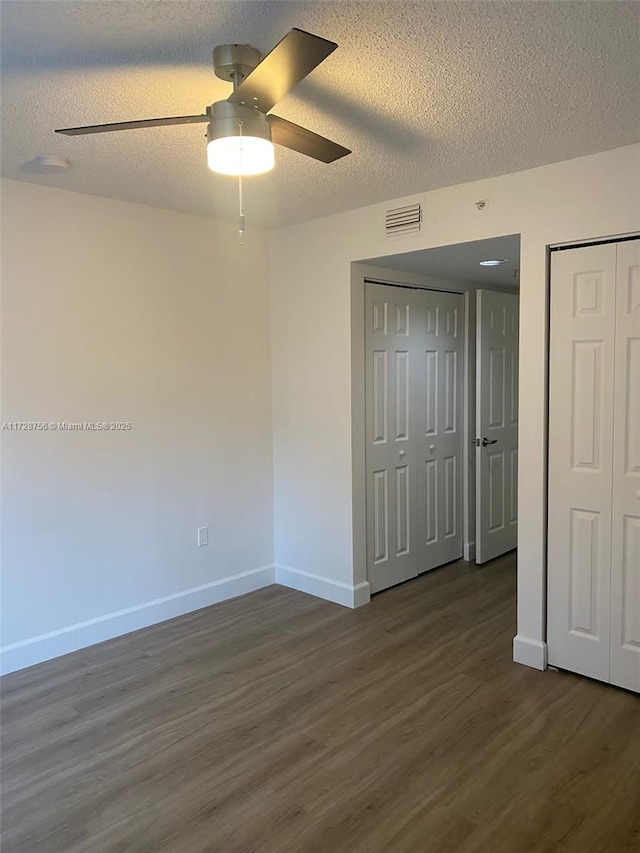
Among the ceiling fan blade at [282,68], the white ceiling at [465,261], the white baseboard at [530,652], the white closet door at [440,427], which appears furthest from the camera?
the white closet door at [440,427]

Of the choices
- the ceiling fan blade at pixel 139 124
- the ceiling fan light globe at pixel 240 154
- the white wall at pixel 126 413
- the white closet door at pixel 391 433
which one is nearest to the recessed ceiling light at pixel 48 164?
the white wall at pixel 126 413

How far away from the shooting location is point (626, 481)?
9.40 ft

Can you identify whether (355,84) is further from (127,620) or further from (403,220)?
(127,620)

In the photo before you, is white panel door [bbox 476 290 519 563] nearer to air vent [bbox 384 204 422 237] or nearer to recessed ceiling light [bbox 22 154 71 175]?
air vent [bbox 384 204 422 237]

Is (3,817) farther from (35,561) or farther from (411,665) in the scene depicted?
(411,665)

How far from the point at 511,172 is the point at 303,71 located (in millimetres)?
1798

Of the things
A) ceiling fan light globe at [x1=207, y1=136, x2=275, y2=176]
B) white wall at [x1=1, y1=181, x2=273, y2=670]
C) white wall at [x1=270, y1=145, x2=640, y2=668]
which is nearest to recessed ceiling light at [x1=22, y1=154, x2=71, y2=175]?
white wall at [x1=1, y1=181, x2=273, y2=670]

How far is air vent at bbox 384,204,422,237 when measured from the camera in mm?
3473

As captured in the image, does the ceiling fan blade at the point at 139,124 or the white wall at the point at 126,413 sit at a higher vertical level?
the ceiling fan blade at the point at 139,124

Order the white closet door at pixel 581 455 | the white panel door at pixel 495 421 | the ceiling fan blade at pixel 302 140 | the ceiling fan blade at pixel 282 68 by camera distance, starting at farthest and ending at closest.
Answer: the white panel door at pixel 495 421
the white closet door at pixel 581 455
the ceiling fan blade at pixel 302 140
the ceiling fan blade at pixel 282 68

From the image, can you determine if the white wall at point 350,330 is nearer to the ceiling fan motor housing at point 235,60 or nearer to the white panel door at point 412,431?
the white panel door at point 412,431

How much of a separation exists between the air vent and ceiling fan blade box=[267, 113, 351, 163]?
140 cm

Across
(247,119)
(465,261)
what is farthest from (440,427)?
(247,119)

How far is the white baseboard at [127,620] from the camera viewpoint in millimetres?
3258
